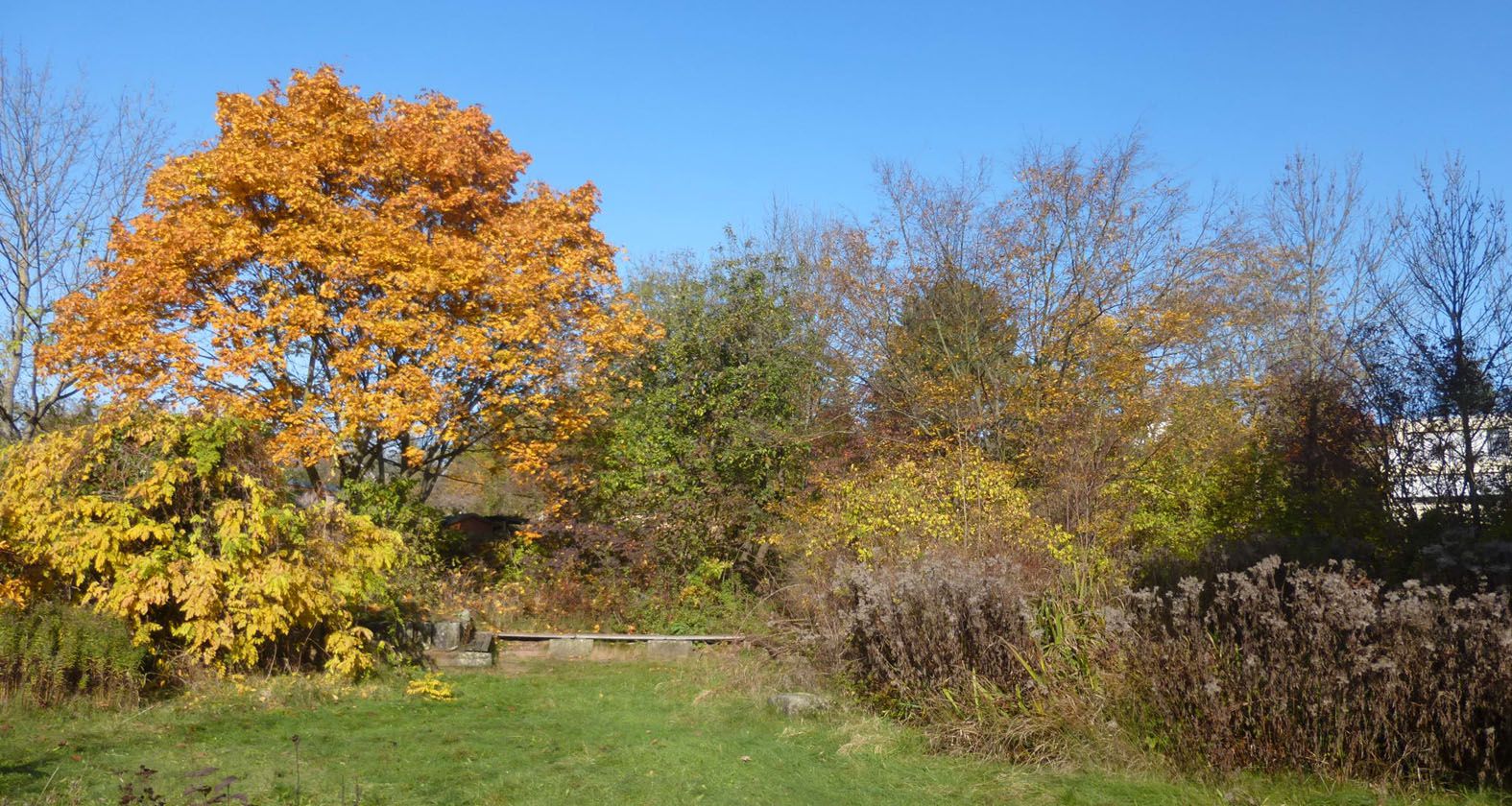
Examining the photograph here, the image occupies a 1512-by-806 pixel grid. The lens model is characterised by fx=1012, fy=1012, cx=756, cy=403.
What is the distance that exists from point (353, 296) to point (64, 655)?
230 inches

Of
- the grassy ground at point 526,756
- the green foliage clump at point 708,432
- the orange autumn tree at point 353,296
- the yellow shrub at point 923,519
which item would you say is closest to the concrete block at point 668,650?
the yellow shrub at point 923,519

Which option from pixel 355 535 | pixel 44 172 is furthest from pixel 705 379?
pixel 44 172

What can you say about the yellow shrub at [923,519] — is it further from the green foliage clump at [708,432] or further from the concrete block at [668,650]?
the concrete block at [668,650]

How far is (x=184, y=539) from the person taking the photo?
7816 mm

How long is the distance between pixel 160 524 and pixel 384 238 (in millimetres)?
4732

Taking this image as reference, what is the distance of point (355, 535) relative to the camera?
341 inches

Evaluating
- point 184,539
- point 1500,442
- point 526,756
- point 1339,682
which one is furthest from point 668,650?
point 1500,442

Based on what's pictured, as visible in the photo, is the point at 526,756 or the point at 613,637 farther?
the point at 613,637

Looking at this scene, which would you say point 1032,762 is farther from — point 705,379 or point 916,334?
point 916,334

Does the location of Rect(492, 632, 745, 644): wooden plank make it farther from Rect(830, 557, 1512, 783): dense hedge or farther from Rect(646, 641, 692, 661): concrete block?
Rect(830, 557, 1512, 783): dense hedge

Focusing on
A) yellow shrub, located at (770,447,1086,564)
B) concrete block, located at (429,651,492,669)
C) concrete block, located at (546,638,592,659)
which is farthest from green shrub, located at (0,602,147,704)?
yellow shrub, located at (770,447,1086,564)

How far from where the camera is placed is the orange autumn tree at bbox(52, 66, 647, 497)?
36.0 feet

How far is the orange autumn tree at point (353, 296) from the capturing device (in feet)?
36.0

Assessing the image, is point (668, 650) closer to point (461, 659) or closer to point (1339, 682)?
point (461, 659)
